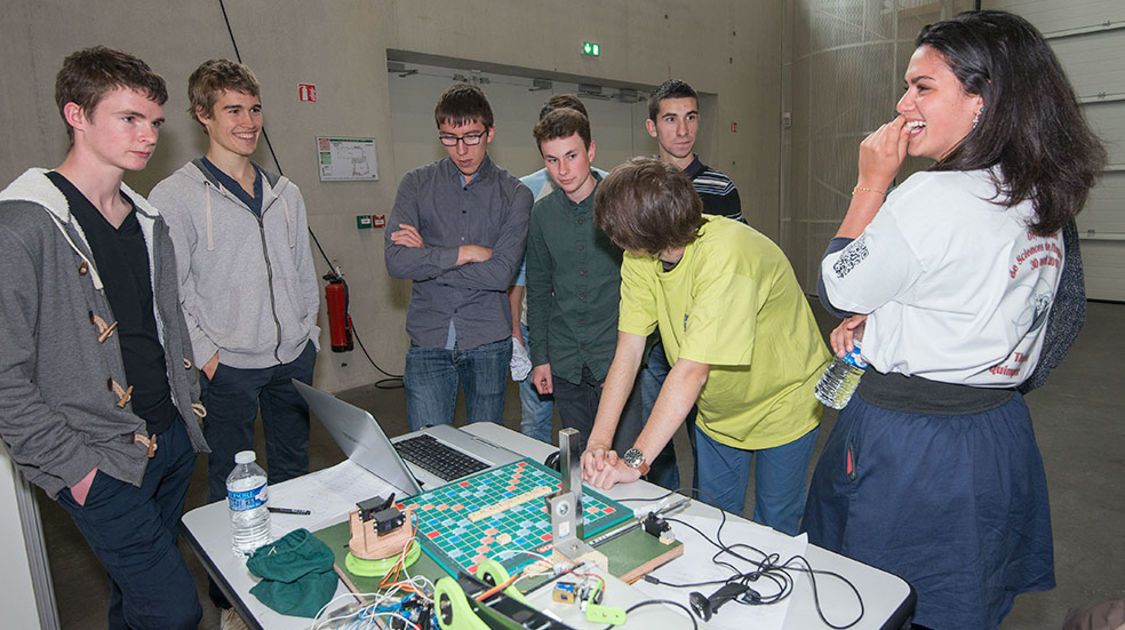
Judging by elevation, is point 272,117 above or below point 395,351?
above

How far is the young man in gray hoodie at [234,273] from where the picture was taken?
1979 mm

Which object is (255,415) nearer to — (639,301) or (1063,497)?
(639,301)

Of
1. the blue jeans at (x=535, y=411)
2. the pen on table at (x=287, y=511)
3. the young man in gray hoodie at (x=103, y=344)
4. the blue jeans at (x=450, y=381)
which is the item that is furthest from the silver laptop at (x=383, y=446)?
the blue jeans at (x=535, y=411)

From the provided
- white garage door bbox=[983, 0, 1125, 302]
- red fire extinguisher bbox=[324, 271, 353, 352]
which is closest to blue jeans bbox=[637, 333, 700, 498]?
red fire extinguisher bbox=[324, 271, 353, 352]

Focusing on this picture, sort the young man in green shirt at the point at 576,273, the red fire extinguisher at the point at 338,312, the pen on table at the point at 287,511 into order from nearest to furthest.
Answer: the pen on table at the point at 287,511 < the young man in green shirt at the point at 576,273 < the red fire extinguisher at the point at 338,312

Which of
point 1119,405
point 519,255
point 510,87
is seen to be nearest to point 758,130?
point 510,87

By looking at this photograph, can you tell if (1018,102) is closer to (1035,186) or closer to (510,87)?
(1035,186)

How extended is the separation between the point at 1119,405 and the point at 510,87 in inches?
187

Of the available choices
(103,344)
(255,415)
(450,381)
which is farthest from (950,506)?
(255,415)

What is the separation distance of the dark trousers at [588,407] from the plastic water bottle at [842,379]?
95 centimetres

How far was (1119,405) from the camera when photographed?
401cm

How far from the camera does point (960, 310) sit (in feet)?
3.47

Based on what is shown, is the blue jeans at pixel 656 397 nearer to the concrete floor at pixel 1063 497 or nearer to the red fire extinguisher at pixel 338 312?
the concrete floor at pixel 1063 497

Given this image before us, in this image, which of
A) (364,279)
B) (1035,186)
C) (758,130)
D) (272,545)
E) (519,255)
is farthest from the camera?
(758,130)
